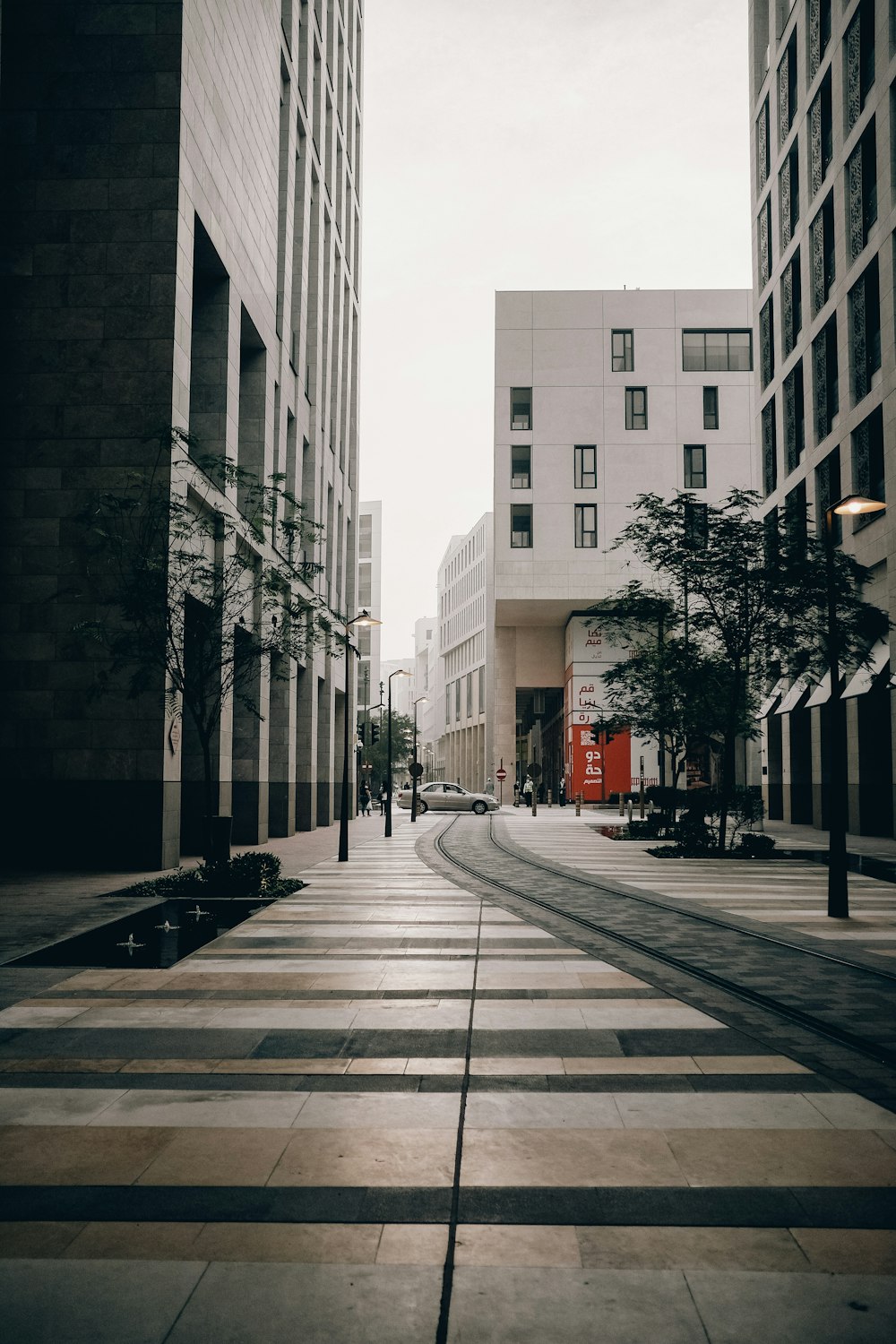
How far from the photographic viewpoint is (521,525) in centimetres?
A: 6312

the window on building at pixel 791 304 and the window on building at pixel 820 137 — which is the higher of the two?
the window on building at pixel 820 137

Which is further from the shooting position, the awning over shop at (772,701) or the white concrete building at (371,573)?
the white concrete building at (371,573)

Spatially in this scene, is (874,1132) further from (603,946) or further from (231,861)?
(231,861)

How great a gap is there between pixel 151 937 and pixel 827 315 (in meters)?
28.2

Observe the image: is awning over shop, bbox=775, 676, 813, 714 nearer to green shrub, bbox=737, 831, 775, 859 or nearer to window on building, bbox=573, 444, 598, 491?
green shrub, bbox=737, 831, 775, 859

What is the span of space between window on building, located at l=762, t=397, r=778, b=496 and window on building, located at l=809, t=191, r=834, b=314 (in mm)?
6513

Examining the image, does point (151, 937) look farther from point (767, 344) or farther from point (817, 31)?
point (767, 344)

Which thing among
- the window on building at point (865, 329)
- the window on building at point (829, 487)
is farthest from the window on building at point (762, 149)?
the window on building at point (829, 487)

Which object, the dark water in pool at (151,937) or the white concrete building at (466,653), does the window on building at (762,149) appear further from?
the white concrete building at (466,653)

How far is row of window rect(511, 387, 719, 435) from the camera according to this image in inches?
2470

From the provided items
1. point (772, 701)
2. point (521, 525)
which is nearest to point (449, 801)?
point (772, 701)

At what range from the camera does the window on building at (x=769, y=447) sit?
39.1 m

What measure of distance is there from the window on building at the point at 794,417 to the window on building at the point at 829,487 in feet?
8.93

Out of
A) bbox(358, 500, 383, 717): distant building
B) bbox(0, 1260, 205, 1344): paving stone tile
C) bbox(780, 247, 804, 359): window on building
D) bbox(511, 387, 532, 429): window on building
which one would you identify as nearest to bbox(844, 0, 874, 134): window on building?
bbox(780, 247, 804, 359): window on building
